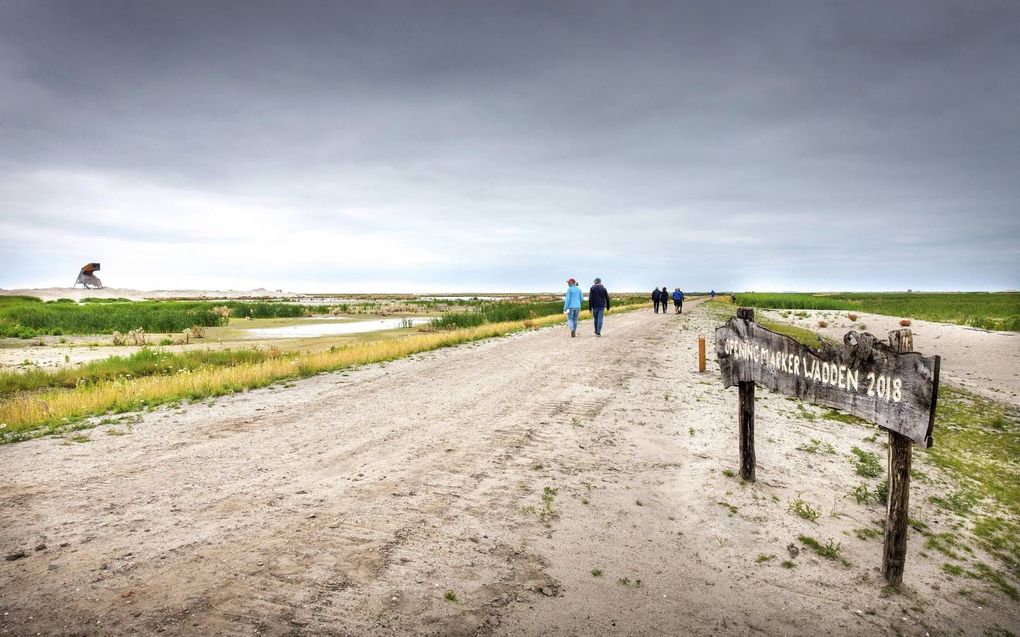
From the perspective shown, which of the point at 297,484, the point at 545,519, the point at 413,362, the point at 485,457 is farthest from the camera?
the point at 413,362

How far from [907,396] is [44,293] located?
462 feet

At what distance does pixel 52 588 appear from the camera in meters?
3.59

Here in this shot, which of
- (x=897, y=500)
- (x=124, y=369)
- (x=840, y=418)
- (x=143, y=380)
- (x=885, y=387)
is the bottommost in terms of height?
(x=840, y=418)

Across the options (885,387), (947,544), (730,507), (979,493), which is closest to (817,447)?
(979,493)

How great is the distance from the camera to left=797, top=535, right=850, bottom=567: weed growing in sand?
4586mm

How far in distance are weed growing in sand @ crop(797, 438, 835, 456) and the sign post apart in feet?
9.89

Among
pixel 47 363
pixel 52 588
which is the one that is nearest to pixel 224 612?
pixel 52 588

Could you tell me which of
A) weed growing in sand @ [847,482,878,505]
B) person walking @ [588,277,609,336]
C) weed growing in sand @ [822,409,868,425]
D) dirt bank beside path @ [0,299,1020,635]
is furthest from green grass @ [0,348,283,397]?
weed growing in sand @ [822,409,868,425]

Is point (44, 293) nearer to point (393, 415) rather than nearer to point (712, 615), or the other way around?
point (393, 415)

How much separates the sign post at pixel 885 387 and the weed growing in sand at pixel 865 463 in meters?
2.75

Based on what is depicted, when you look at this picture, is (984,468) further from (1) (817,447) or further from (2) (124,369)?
(2) (124,369)

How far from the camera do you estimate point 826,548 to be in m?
4.73

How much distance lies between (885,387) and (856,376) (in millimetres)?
290

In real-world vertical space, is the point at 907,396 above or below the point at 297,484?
above
